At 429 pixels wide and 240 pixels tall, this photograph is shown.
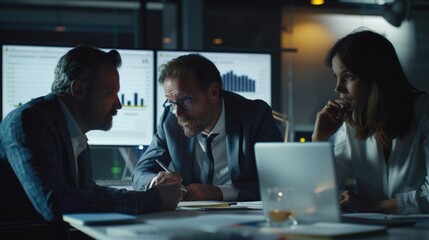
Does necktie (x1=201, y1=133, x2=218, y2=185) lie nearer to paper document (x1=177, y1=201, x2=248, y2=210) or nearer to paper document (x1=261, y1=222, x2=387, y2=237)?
paper document (x1=177, y1=201, x2=248, y2=210)

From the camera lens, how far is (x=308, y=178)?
187cm

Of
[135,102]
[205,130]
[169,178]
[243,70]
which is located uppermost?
[243,70]

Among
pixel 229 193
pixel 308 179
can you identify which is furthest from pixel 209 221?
pixel 229 193

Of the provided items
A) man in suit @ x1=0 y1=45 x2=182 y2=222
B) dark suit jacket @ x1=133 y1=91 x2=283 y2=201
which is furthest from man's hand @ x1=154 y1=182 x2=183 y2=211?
dark suit jacket @ x1=133 y1=91 x2=283 y2=201

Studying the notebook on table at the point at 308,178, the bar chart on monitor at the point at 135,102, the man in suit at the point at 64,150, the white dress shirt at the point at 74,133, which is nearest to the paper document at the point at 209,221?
the notebook on table at the point at 308,178

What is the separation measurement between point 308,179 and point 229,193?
3.38 feet

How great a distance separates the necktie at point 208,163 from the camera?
3148mm

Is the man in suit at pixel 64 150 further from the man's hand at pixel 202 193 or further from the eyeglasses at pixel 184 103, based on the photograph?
the eyeglasses at pixel 184 103

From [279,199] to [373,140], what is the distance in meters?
0.88

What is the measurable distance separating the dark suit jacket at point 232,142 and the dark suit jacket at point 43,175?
758mm

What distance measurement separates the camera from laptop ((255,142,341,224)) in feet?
6.02

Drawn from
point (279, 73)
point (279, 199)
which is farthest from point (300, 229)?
point (279, 73)

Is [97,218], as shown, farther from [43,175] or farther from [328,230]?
[328,230]

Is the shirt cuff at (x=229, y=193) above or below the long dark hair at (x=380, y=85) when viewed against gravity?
below
